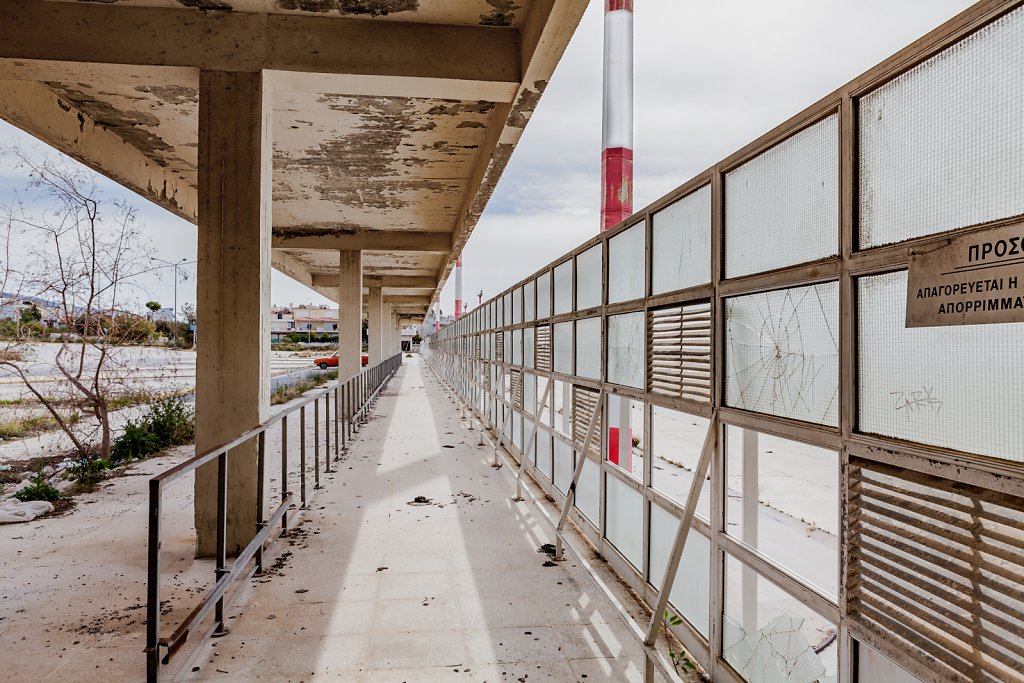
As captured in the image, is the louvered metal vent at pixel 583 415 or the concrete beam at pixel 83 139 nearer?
the louvered metal vent at pixel 583 415

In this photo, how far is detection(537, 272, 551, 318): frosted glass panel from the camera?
19.0ft

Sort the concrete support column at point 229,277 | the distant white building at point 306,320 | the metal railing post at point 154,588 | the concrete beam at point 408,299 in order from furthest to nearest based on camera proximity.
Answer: the distant white building at point 306,320 → the concrete beam at point 408,299 → the concrete support column at point 229,277 → the metal railing post at point 154,588

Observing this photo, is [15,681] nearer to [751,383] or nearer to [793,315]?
[751,383]

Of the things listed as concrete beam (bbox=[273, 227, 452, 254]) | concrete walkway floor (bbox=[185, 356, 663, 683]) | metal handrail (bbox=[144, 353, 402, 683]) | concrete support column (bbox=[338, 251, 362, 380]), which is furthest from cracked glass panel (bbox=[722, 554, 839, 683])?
concrete support column (bbox=[338, 251, 362, 380])

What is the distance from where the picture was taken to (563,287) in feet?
17.3

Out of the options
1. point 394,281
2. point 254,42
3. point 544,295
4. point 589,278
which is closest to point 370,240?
point 544,295

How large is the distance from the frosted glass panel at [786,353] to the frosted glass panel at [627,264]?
100cm

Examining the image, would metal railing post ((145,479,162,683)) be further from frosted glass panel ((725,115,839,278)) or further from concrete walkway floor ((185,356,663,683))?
frosted glass panel ((725,115,839,278))

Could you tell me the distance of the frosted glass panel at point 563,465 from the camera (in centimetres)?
500

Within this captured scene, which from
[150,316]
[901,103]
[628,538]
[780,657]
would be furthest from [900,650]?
[150,316]

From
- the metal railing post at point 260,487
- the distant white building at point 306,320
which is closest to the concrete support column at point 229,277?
the metal railing post at point 260,487

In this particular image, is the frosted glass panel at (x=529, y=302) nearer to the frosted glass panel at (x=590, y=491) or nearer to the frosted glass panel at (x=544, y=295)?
the frosted glass panel at (x=544, y=295)

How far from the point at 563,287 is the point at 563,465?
155 centimetres

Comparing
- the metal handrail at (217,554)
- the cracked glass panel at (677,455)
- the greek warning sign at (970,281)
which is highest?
the greek warning sign at (970,281)
